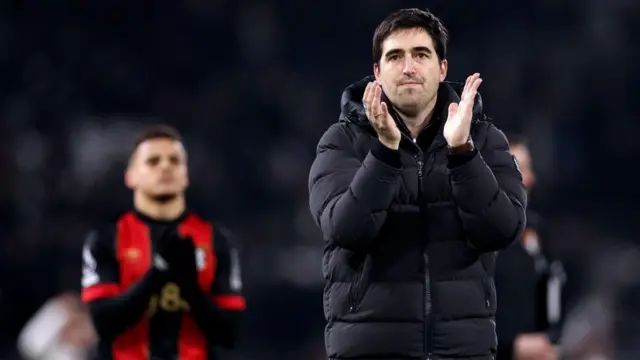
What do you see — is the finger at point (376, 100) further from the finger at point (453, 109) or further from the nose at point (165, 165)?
the nose at point (165, 165)

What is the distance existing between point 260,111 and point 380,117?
23.3 feet

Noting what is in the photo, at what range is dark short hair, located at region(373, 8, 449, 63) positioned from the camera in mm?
2934

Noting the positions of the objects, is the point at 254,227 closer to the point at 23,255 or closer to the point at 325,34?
the point at 23,255

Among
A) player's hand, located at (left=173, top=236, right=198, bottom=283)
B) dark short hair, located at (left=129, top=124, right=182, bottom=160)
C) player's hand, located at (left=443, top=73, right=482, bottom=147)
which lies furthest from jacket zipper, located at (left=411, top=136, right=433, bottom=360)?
dark short hair, located at (left=129, top=124, right=182, bottom=160)

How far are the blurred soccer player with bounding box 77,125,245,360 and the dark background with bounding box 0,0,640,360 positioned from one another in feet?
10.7

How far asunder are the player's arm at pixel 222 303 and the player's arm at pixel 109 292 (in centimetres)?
16

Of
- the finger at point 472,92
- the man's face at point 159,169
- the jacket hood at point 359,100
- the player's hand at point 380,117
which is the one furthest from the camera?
the man's face at point 159,169

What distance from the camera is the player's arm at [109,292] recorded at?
13.3 ft

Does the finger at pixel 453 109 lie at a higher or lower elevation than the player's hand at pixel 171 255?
higher

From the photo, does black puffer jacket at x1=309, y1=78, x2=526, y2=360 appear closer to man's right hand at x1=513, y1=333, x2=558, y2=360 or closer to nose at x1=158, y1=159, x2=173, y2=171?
nose at x1=158, y1=159, x2=173, y2=171

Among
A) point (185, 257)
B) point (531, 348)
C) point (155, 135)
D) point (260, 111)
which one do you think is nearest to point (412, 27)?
point (185, 257)

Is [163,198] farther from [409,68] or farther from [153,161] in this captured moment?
[409,68]

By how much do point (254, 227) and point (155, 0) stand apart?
9.48 feet

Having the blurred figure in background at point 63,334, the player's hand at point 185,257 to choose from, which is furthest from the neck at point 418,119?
the blurred figure in background at point 63,334
